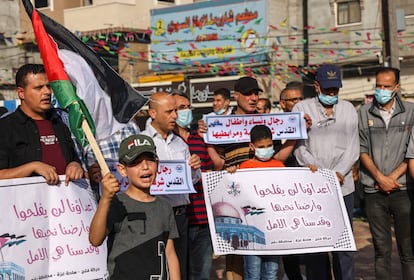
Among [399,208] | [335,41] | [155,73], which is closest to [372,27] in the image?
[335,41]

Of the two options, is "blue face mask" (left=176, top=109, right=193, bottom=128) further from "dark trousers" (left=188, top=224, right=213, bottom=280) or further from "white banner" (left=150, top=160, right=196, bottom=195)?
"dark trousers" (left=188, top=224, right=213, bottom=280)

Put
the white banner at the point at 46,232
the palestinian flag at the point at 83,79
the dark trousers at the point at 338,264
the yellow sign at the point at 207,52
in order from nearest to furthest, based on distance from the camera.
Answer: the palestinian flag at the point at 83,79 → the white banner at the point at 46,232 → the dark trousers at the point at 338,264 → the yellow sign at the point at 207,52

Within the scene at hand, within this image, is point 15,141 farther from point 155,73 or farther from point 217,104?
point 155,73

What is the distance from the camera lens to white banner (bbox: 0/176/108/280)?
223 inches

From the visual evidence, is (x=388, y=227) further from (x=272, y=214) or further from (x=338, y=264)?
(x=272, y=214)

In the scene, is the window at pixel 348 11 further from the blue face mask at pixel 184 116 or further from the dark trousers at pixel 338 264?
the dark trousers at pixel 338 264

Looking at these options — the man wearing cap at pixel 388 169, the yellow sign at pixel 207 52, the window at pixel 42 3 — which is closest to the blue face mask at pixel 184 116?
the man wearing cap at pixel 388 169

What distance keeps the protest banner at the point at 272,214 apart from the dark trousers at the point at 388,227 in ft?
1.82

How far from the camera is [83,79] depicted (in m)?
5.72

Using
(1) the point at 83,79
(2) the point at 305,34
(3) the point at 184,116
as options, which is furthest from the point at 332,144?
(2) the point at 305,34

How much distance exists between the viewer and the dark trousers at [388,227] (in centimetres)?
784

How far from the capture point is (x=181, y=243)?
24.6ft

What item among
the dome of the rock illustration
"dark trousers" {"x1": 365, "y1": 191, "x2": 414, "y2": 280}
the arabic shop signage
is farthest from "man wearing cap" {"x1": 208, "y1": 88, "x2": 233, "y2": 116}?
the arabic shop signage

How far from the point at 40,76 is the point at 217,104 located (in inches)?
164
